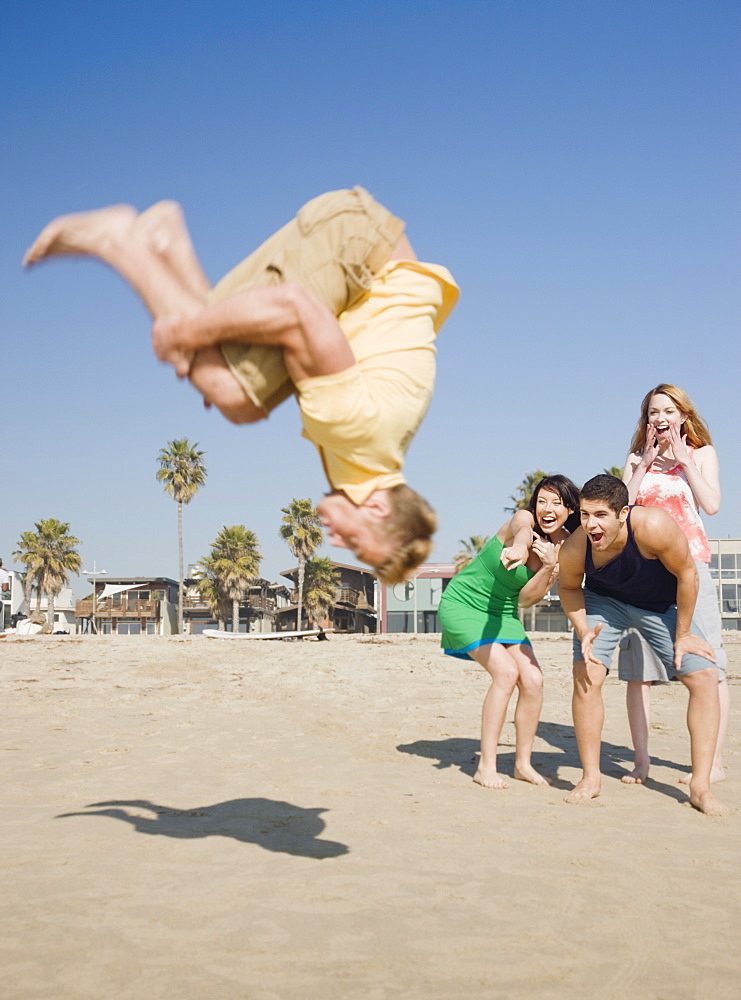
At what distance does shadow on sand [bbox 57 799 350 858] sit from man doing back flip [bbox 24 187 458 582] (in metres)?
2.55

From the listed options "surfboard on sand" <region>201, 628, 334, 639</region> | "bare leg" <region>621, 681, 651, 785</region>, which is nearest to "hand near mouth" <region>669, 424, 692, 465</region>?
"bare leg" <region>621, 681, 651, 785</region>

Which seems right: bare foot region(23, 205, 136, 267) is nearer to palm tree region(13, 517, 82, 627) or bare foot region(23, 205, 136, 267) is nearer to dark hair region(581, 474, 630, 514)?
dark hair region(581, 474, 630, 514)

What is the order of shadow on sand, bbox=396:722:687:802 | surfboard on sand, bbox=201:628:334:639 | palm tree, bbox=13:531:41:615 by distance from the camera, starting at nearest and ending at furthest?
shadow on sand, bbox=396:722:687:802
surfboard on sand, bbox=201:628:334:639
palm tree, bbox=13:531:41:615

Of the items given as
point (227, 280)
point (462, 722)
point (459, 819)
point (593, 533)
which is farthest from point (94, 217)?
point (462, 722)

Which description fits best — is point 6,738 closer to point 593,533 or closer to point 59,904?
point 59,904

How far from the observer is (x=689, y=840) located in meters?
5.29

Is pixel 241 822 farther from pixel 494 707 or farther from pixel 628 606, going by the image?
pixel 628 606

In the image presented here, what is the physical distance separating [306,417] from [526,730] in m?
4.74

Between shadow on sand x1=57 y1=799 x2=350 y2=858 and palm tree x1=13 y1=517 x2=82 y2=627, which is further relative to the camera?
palm tree x1=13 y1=517 x2=82 y2=627

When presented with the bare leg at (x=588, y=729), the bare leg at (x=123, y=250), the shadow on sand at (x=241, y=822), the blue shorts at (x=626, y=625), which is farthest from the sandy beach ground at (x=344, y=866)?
the bare leg at (x=123, y=250)

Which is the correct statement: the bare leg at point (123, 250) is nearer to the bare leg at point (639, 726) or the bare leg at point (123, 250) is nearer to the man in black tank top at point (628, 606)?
the man in black tank top at point (628, 606)

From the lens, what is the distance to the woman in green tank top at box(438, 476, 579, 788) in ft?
21.7

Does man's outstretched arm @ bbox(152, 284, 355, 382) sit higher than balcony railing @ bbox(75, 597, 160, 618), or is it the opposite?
man's outstretched arm @ bbox(152, 284, 355, 382)

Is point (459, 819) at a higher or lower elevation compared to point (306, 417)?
lower
